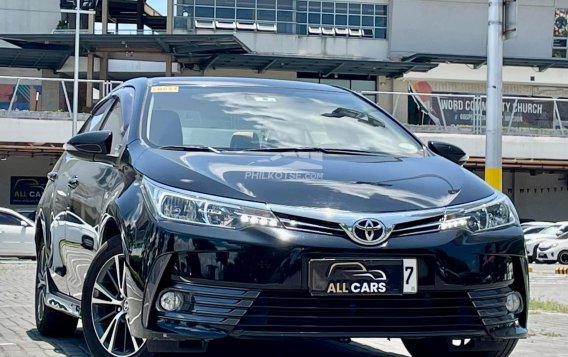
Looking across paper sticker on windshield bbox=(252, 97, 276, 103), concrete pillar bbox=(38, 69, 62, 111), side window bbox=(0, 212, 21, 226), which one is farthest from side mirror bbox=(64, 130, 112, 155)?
concrete pillar bbox=(38, 69, 62, 111)

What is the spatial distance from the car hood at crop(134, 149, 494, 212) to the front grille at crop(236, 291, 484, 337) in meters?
0.43

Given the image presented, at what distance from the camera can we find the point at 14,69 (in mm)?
42719

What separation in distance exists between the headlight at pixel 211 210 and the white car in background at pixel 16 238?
19.8m

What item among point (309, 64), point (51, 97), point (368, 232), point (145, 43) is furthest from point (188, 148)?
point (309, 64)

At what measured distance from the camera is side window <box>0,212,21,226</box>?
2395 centimetres

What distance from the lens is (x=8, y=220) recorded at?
949 inches

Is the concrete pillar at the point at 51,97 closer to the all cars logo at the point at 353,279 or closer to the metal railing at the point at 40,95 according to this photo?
the metal railing at the point at 40,95

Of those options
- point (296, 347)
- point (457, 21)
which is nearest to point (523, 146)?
point (457, 21)

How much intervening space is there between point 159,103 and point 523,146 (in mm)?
30686

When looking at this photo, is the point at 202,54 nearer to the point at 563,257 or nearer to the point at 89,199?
the point at 563,257

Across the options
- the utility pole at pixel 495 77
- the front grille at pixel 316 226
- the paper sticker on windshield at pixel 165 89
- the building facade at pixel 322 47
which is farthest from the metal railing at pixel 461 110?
the front grille at pixel 316 226

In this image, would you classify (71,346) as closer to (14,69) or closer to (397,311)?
(397,311)

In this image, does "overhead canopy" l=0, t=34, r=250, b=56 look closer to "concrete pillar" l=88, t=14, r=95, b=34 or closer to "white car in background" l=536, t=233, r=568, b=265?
"concrete pillar" l=88, t=14, r=95, b=34

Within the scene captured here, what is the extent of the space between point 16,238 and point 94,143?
19.0 meters
